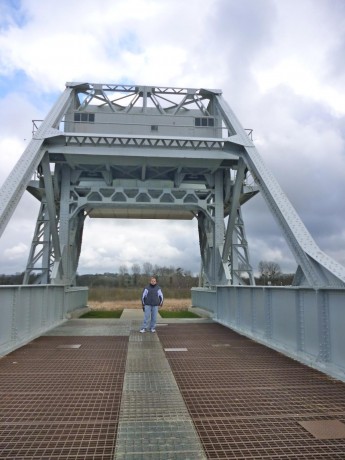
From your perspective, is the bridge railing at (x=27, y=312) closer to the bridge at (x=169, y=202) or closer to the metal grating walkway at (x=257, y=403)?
the bridge at (x=169, y=202)

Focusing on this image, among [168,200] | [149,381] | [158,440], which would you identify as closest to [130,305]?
[168,200]

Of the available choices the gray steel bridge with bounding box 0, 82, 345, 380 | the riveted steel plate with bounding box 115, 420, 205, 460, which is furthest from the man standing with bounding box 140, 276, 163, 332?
the riveted steel plate with bounding box 115, 420, 205, 460

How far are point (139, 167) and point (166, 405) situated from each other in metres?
15.0

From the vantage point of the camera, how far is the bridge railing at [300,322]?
6.81m

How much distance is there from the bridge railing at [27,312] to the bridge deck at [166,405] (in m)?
0.65

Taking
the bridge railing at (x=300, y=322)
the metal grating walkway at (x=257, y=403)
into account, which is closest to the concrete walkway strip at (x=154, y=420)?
the metal grating walkway at (x=257, y=403)

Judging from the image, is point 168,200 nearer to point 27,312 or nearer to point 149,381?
point 27,312

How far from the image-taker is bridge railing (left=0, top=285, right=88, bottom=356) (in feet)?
29.6

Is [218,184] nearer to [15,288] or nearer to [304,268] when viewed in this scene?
[304,268]

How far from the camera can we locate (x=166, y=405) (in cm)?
527

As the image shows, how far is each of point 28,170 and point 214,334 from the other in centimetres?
782

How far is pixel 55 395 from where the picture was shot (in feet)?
19.0

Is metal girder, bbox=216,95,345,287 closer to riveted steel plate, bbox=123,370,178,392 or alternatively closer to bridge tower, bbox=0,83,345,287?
bridge tower, bbox=0,83,345,287

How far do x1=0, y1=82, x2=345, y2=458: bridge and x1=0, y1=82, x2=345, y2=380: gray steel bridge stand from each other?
4 centimetres
